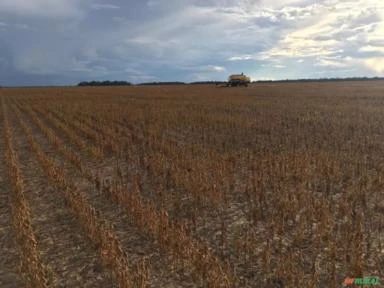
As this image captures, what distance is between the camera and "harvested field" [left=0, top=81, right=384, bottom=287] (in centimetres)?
523

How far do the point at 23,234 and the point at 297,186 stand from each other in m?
5.45

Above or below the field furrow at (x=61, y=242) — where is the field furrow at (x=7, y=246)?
below

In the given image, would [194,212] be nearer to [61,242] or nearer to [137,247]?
[137,247]

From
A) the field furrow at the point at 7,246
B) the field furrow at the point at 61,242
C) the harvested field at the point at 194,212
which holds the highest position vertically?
the harvested field at the point at 194,212

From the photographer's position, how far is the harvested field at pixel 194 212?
5.23 m

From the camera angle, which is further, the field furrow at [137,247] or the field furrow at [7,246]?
the field furrow at [7,246]

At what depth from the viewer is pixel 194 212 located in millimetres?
7445

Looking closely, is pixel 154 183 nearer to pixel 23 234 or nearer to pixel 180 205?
pixel 180 205

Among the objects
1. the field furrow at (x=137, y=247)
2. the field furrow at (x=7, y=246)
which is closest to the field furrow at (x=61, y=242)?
the field furrow at (x=7, y=246)

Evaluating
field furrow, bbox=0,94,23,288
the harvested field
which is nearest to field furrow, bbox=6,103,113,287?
the harvested field

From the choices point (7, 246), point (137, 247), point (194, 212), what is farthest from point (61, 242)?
point (194, 212)

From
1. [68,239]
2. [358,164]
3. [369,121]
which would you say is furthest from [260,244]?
[369,121]

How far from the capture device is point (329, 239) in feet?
19.7

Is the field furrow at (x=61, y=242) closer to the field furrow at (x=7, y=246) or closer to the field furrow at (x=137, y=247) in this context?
the field furrow at (x=7, y=246)
